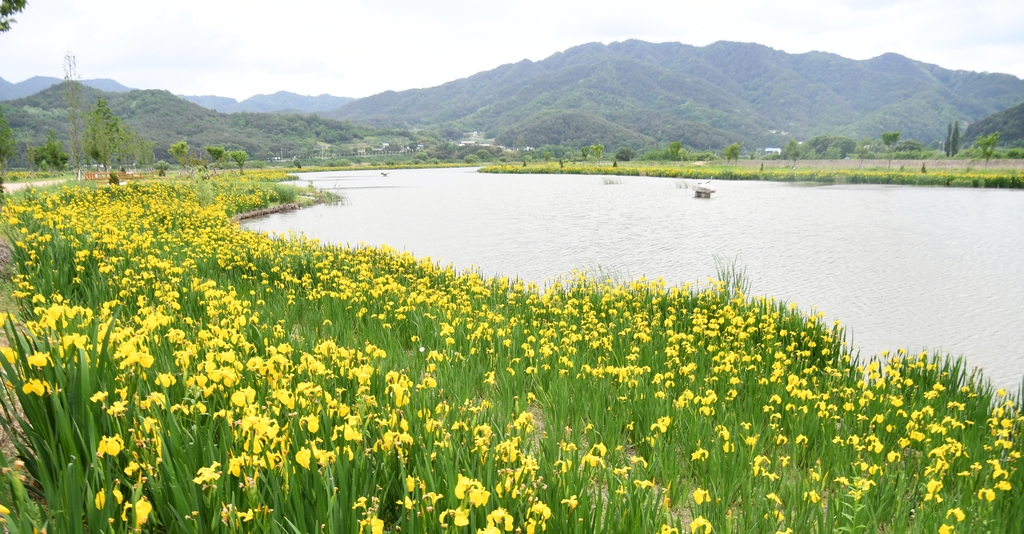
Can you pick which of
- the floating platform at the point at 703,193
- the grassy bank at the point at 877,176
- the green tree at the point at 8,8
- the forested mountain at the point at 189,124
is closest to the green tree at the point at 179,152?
the green tree at the point at 8,8

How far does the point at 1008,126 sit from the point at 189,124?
188744 mm

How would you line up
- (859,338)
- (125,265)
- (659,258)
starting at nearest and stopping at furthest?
(125,265) < (859,338) < (659,258)

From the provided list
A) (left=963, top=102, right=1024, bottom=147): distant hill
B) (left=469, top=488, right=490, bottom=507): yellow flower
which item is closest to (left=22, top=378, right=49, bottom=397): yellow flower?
(left=469, top=488, right=490, bottom=507): yellow flower

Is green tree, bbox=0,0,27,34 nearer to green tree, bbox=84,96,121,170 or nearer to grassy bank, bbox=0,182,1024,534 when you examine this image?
grassy bank, bbox=0,182,1024,534

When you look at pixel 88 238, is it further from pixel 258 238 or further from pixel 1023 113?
pixel 1023 113

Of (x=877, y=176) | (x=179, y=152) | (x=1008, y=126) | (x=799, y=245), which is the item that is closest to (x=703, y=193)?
(x=799, y=245)

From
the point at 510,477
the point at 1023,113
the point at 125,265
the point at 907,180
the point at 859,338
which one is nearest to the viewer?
the point at 510,477

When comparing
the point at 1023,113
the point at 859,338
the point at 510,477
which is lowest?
the point at 859,338

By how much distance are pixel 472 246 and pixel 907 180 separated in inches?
1607

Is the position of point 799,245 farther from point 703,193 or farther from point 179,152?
point 179,152

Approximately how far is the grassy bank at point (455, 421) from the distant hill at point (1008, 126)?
133 meters

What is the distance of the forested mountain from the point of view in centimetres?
12494

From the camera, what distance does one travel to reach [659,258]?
14266mm

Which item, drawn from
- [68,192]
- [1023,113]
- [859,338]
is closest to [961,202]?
[859,338]
